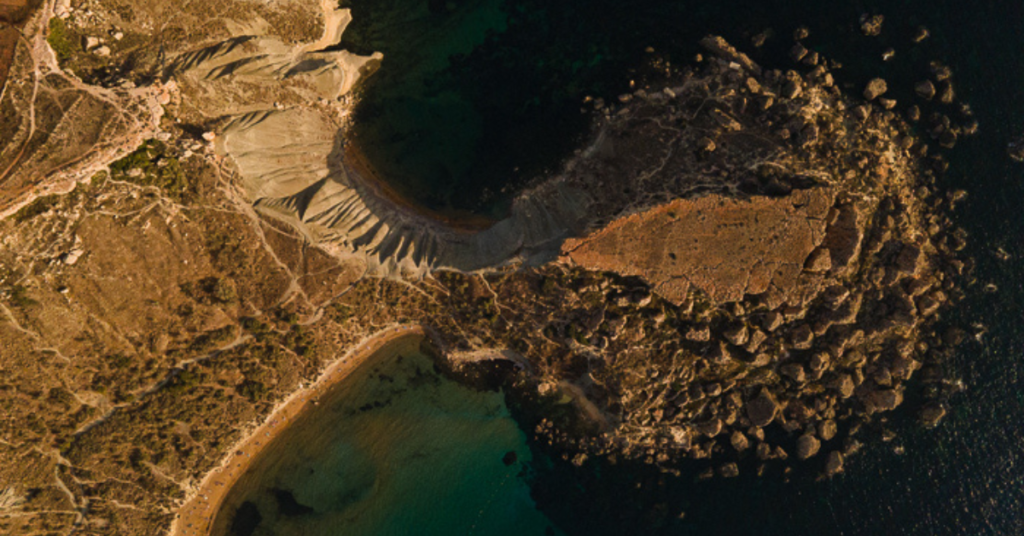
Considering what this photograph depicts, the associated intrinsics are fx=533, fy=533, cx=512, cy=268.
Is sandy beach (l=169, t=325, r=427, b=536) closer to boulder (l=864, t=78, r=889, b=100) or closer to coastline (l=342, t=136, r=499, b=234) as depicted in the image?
coastline (l=342, t=136, r=499, b=234)

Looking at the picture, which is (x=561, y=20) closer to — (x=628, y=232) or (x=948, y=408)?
(x=628, y=232)

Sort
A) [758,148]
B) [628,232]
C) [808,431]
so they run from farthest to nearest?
[808,431] → [758,148] → [628,232]

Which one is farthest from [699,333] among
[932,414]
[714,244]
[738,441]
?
[932,414]

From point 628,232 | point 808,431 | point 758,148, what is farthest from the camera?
point 808,431

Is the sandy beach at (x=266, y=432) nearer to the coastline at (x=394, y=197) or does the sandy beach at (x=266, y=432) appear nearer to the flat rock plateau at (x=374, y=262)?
the flat rock plateau at (x=374, y=262)

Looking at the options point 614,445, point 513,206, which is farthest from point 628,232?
point 614,445

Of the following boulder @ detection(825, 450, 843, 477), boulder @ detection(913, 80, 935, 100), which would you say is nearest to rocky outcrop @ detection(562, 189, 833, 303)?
boulder @ detection(913, 80, 935, 100)

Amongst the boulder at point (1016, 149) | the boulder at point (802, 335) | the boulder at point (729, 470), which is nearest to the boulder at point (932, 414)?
the boulder at point (802, 335)
